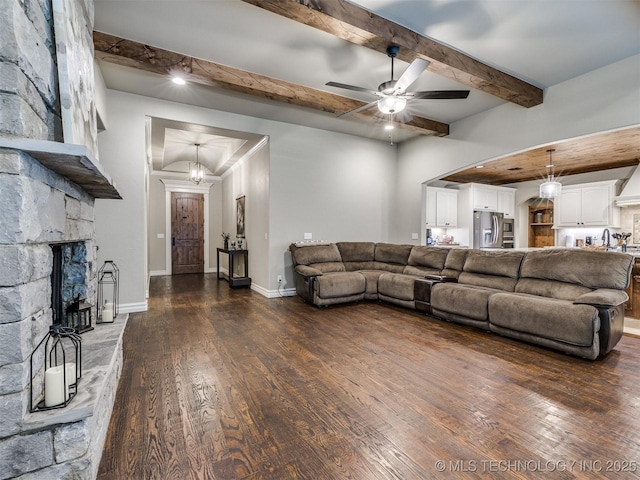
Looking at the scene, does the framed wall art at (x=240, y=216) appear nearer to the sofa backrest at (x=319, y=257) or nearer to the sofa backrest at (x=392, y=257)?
the sofa backrest at (x=319, y=257)

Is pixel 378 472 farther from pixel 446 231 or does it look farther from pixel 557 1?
pixel 446 231

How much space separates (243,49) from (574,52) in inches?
143

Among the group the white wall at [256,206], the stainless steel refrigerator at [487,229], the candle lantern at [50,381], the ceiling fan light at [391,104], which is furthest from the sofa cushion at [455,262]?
the candle lantern at [50,381]

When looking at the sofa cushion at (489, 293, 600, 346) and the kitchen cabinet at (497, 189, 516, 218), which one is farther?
the kitchen cabinet at (497, 189, 516, 218)

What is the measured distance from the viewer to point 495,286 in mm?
4031

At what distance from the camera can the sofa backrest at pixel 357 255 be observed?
5.84 m

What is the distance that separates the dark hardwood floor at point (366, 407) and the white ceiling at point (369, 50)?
313 cm

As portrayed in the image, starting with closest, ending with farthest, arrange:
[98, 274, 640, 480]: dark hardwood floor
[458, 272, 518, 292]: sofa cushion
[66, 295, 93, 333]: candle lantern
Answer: [98, 274, 640, 480]: dark hardwood floor < [66, 295, 93, 333]: candle lantern < [458, 272, 518, 292]: sofa cushion

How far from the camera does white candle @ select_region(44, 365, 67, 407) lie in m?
1.38

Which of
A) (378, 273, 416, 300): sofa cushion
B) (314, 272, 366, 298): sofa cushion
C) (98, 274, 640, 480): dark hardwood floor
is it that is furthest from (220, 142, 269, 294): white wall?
(98, 274, 640, 480): dark hardwood floor

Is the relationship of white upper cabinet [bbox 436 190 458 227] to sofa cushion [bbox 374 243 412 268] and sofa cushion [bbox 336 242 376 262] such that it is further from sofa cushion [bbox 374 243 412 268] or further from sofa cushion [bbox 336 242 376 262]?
sofa cushion [bbox 336 242 376 262]

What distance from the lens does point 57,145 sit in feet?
4.51

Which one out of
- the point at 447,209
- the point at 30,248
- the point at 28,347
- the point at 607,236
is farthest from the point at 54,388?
the point at 607,236

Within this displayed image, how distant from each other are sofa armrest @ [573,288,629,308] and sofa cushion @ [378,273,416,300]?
1.99 m
